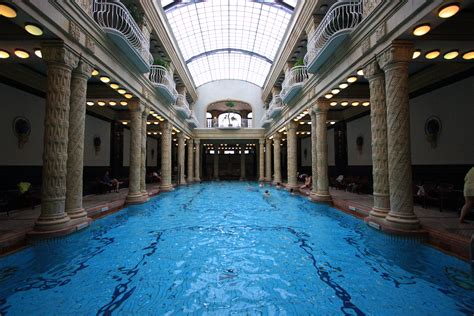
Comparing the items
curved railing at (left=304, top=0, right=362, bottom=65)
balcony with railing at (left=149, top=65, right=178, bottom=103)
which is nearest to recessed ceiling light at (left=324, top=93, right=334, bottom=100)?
curved railing at (left=304, top=0, right=362, bottom=65)

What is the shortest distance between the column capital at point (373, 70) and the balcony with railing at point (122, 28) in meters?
7.80

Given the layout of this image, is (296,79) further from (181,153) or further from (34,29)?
(181,153)

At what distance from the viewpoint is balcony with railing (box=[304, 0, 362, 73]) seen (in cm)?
723

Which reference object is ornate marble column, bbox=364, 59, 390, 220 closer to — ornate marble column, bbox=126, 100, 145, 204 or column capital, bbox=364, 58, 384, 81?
column capital, bbox=364, 58, 384, 81

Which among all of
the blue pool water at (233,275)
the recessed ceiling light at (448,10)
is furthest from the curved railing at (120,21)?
the recessed ceiling light at (448,10)

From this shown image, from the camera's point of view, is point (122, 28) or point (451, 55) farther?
point (122, 28)

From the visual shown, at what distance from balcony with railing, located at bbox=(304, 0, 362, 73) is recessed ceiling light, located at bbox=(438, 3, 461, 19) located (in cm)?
276

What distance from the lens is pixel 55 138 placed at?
5.59 meters

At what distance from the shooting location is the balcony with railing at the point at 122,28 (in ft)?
23.4

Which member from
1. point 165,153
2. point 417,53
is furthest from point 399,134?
point 165,153

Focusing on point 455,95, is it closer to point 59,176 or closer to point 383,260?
point 383,260

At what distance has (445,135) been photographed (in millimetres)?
8367

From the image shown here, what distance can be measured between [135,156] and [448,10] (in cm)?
1126

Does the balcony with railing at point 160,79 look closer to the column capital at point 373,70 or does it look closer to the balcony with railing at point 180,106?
the balcony with railing at point 180,106
